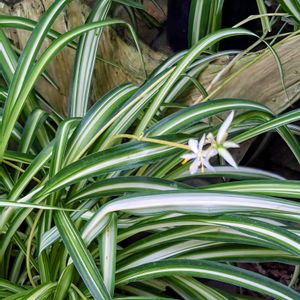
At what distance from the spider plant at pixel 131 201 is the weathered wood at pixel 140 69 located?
0.11 meters

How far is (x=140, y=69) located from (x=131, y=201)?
0.55 metres

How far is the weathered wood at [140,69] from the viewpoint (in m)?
1.08

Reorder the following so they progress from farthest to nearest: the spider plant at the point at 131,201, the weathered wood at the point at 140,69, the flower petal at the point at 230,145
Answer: the weathered wood at the point at 140,69 < the spider plant at the point at 131,201 < the flower petal at the point at 230,145

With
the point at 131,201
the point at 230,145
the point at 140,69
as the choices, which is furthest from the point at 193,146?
the point at 140,69

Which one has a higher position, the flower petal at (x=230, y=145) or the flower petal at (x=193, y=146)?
the flower petal at (x=193, y=146)

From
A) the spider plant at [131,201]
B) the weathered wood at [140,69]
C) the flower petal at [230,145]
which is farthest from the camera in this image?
the weathered wood at [140,69]

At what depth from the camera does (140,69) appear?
Answer: 1.22 meters

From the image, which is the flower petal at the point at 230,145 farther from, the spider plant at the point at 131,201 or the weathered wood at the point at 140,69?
the weathered wood at the point at 140,69

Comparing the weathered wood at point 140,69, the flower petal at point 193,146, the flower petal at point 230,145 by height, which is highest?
the weathered wood at point 140,69

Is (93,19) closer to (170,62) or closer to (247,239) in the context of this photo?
(170,62)

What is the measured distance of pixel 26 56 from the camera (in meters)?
0.90

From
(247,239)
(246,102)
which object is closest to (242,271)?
(247,239)

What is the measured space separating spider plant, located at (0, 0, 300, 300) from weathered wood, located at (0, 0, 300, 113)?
4.4 inches

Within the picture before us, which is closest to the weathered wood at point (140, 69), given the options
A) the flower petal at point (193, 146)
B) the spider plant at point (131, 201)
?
the spider plant at point (131, 201)
